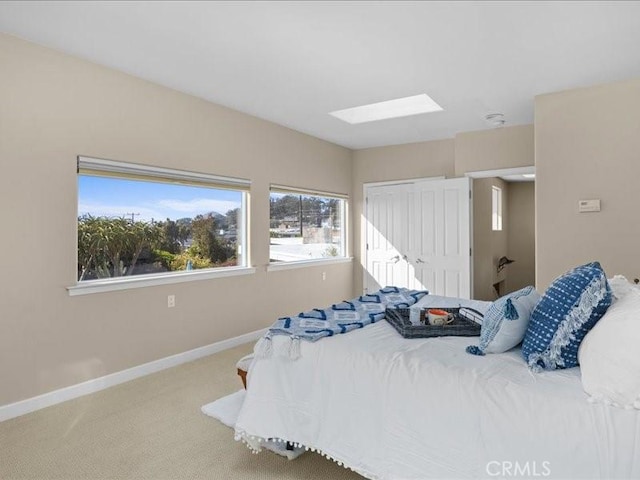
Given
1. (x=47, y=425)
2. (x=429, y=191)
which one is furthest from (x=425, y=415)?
(x=429, y=191)

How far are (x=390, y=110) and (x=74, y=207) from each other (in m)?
3.21

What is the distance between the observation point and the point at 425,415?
5.69 feet

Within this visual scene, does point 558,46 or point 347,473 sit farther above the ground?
point 558,46

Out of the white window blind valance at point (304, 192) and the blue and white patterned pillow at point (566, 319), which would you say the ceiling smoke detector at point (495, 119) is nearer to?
the white window blind valance at point (304, 192)

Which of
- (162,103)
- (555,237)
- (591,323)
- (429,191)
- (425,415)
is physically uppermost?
(162,103)

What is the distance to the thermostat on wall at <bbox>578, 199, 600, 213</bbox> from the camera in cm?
358

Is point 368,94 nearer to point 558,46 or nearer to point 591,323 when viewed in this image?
point 558,46

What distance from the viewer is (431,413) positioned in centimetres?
172

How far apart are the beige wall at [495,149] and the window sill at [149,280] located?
9.64 ft

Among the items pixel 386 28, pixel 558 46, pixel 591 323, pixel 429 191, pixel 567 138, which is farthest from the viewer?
pixel 429 191

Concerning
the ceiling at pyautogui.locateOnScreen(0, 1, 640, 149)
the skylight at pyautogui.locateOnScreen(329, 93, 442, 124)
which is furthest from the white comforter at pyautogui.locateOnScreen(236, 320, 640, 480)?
the skylight at pyautogui.locateOnScreen(329, 93, 442, 124)

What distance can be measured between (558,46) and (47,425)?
4.21 m

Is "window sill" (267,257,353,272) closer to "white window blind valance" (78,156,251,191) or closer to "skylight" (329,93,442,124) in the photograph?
"white window blind valance" (78,156,251,191)

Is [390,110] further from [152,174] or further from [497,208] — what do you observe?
[497,208]
